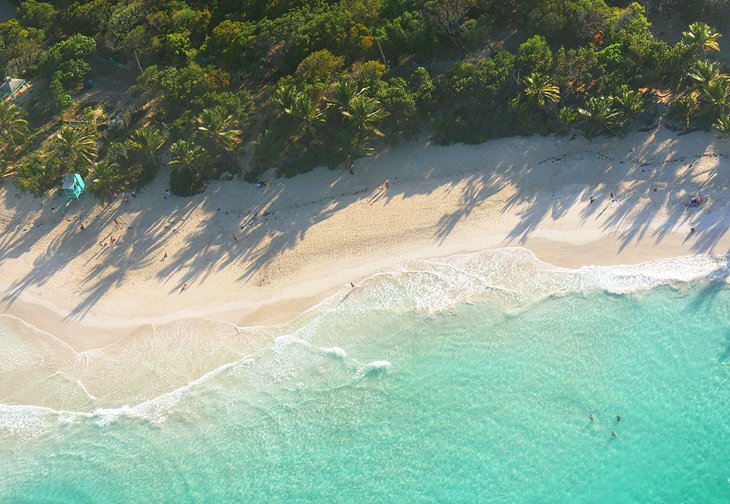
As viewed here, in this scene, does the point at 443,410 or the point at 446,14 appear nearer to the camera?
the point at 443,410

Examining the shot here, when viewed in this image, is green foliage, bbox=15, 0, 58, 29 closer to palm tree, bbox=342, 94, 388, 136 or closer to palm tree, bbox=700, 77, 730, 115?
palm tree, bbox=342, 94, 388, 136

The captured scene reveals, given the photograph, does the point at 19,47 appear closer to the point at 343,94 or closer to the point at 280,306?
the point at 343,94

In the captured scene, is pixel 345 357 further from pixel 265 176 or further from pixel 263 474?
pixel 265 176

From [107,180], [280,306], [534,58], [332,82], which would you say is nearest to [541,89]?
[534,58]

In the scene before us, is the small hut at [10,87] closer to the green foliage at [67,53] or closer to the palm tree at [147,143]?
the green foliage at [67,53]

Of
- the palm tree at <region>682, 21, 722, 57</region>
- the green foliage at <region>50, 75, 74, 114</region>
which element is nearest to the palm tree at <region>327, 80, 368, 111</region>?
the palm tree at <region>682, 21, 722, 57</region>
